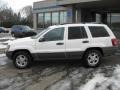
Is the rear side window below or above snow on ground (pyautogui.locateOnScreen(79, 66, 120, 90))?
above

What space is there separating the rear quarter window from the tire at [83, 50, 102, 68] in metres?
0.71

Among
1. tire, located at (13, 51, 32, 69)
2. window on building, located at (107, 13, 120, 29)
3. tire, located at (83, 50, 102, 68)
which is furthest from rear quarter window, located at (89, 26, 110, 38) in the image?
window on building, located at (107, 13, 120, 29)

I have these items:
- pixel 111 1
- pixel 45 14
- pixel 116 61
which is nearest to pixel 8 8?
pixel 45 14

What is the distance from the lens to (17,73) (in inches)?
387

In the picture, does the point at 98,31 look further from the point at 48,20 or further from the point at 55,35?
the point at 48,20

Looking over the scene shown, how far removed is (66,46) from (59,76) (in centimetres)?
158

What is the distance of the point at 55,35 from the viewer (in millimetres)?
10438

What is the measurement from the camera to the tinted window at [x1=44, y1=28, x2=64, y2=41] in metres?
10.4

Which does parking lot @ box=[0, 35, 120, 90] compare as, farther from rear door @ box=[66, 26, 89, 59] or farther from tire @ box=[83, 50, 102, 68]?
rear door @ box=[66, 26, 89, 59]

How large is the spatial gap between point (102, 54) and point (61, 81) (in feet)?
9.34

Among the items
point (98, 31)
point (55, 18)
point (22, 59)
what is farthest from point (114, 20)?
point (22, 59)

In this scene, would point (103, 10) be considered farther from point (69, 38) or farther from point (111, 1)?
point (69, 38)

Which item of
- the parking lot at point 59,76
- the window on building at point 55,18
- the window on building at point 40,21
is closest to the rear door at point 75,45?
the parking lot at point 59,76

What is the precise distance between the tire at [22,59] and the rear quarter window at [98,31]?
2835 mm
